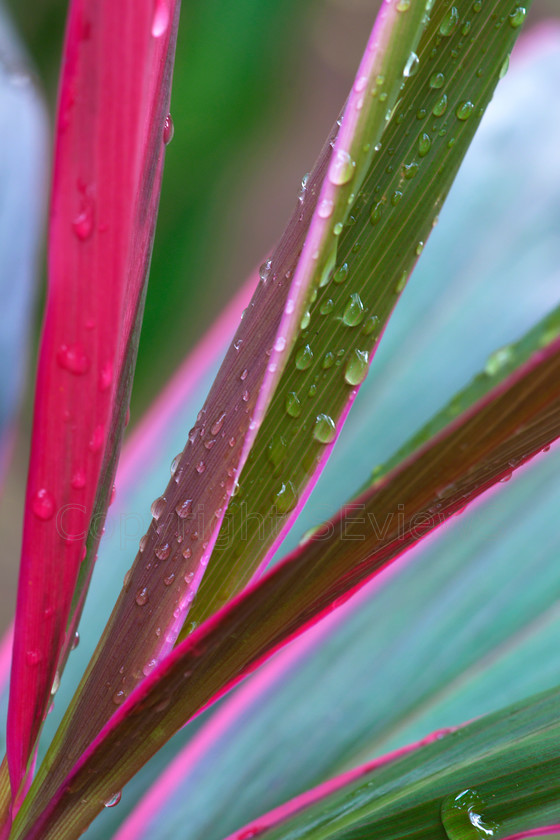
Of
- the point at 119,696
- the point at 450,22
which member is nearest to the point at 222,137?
the point at 450,22

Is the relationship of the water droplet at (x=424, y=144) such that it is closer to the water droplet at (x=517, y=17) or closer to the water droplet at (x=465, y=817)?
the water droplet at (x=517, y=17)

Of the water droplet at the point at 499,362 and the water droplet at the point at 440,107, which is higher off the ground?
the water droplet at the point at 440,107

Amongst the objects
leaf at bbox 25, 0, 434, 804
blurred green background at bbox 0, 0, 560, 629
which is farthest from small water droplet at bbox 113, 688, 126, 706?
blurred green background at bbox 0, 0, 560, 629

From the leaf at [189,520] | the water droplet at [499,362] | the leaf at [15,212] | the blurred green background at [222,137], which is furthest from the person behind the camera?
the blurred green background at [222,137]

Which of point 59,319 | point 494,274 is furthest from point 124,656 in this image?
point 494,274

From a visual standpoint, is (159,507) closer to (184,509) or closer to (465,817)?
(184,509)

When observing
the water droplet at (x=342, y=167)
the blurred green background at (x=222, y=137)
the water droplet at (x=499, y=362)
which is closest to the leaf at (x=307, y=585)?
the water droplet at (x=499, y=362)
